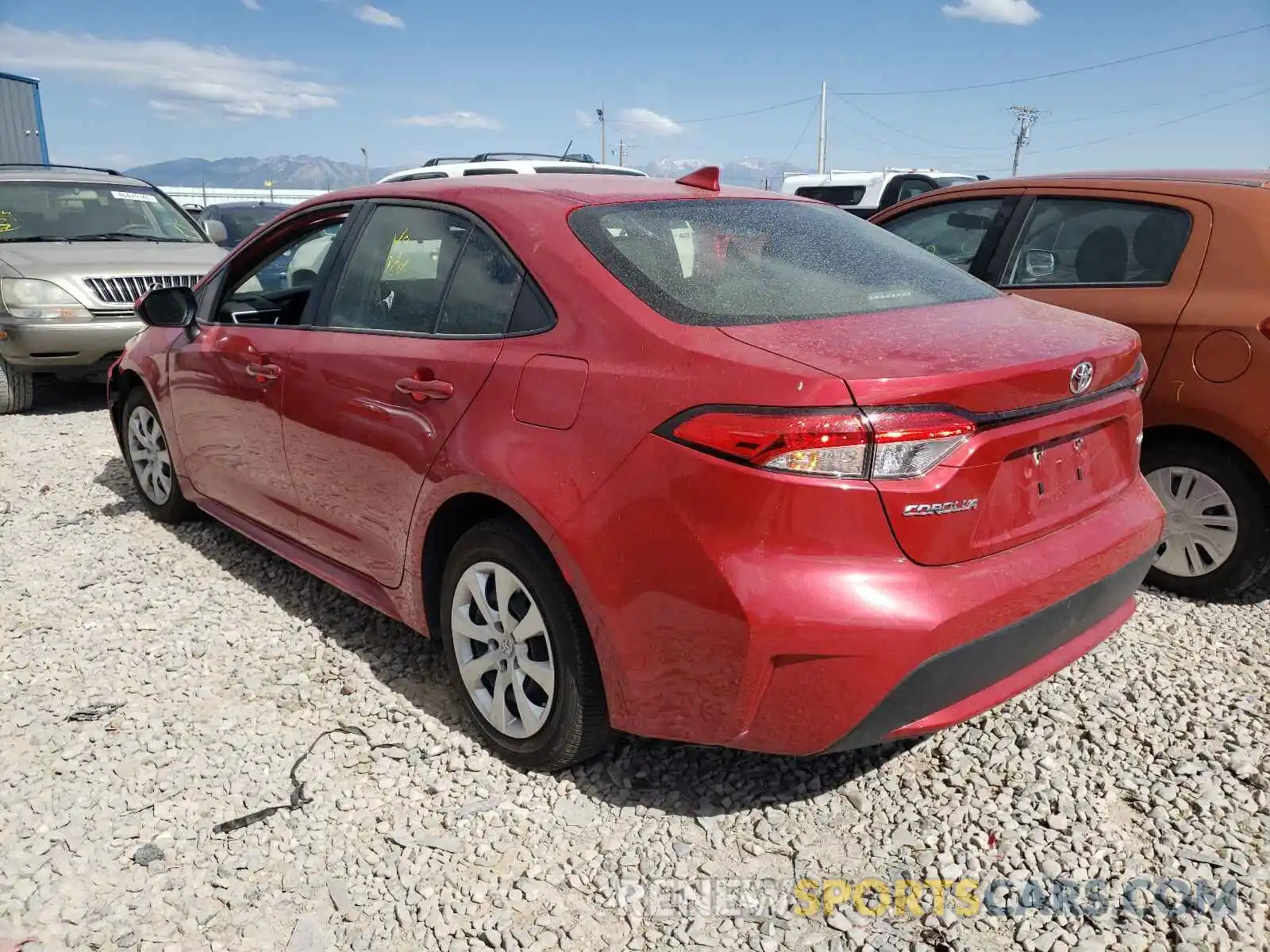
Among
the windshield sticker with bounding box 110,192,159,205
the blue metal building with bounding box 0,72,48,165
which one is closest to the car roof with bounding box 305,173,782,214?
the windshield sticker with bounding box 110,192,159,205

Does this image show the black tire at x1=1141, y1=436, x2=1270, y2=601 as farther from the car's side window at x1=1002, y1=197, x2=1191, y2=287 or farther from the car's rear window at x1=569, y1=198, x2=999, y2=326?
the car's rear window at x1=569, y1=198, x2=999, y2=326

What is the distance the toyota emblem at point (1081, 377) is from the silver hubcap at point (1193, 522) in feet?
5.12

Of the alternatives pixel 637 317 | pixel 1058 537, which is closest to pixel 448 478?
pixel 637 317

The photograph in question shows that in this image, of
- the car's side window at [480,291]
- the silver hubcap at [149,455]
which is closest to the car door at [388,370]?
the car's side window at [480,291]

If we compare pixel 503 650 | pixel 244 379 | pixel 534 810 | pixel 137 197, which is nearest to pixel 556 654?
pixel 503 650

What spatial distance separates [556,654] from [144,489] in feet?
11.1

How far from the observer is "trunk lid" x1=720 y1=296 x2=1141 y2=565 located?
2035mm

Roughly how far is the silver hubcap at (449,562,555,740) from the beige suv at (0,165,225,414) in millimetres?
5545

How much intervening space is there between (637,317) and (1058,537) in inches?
46.5

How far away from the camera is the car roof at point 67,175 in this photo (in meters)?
8.19

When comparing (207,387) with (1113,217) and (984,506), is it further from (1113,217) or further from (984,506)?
(1113,217)

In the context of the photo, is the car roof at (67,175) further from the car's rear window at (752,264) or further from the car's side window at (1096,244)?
the car's side window at (1096,244)

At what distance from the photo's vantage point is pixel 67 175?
27.9ft

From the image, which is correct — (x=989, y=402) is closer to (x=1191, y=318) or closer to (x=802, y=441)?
(x=802, y=441)
